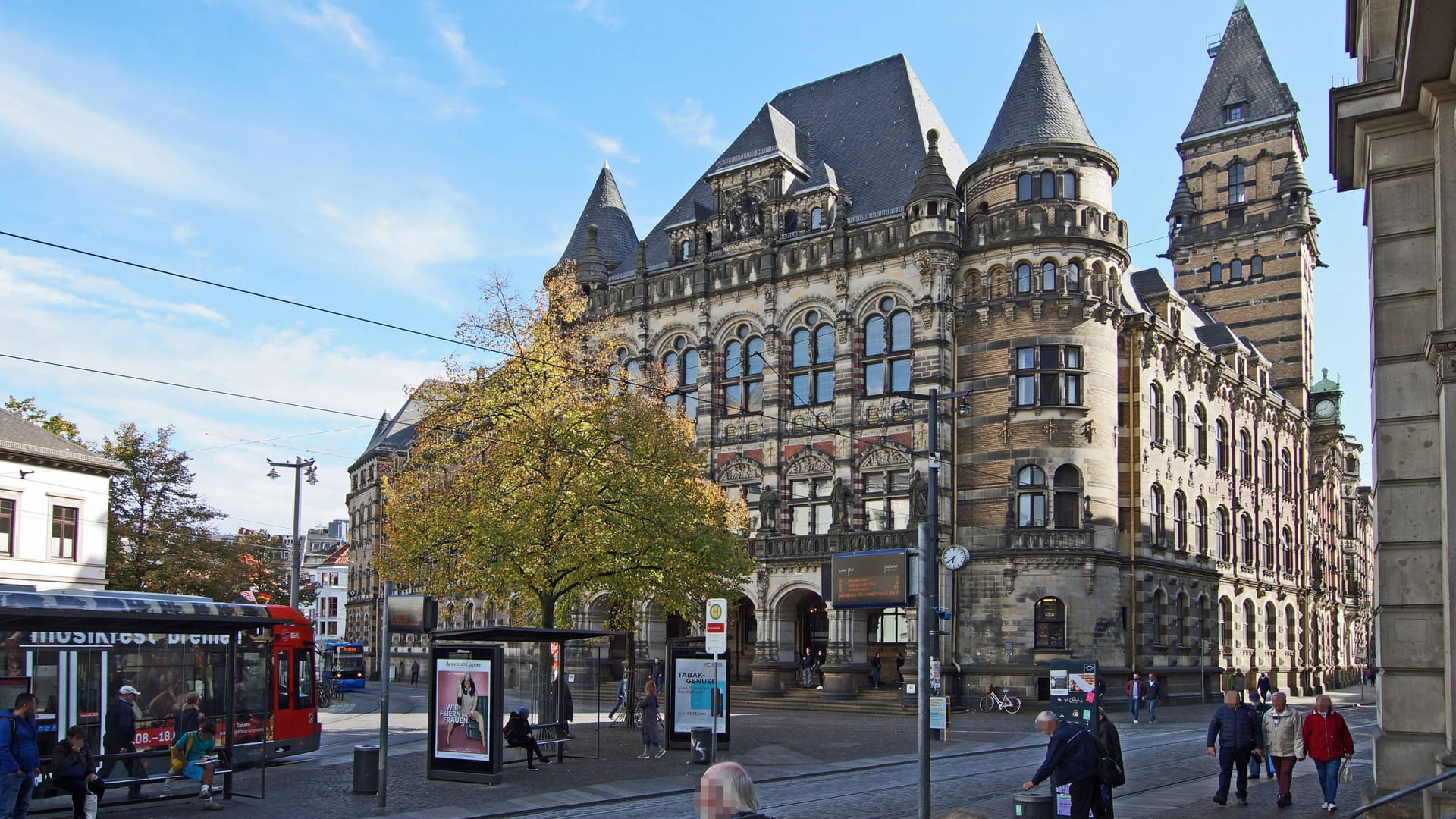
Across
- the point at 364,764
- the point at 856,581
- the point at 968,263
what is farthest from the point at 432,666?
the point at 968,263

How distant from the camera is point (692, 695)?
82.4ft

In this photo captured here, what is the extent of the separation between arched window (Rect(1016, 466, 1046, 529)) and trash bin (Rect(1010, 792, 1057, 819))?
98.1 feet

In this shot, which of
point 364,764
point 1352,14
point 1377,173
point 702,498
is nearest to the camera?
point 1377,173

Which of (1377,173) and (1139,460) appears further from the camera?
(1139,460)

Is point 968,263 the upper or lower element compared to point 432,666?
upper

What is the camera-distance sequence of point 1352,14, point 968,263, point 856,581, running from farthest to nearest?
point 968,263, point 856,581, point 1352,14

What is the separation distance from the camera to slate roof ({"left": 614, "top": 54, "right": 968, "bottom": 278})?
46.5m

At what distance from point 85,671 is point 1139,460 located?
116 ft

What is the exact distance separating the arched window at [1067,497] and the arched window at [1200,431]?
11237mm

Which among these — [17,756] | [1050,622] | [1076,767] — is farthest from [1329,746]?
[1050,622]

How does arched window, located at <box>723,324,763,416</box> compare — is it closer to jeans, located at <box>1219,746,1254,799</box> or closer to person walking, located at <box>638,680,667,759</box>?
person walking, located at <box>638,680,667,759</box>

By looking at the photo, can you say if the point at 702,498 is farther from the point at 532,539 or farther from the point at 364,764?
the point at 364,764

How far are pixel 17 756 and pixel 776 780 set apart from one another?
483 inches

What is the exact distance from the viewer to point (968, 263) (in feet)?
140
